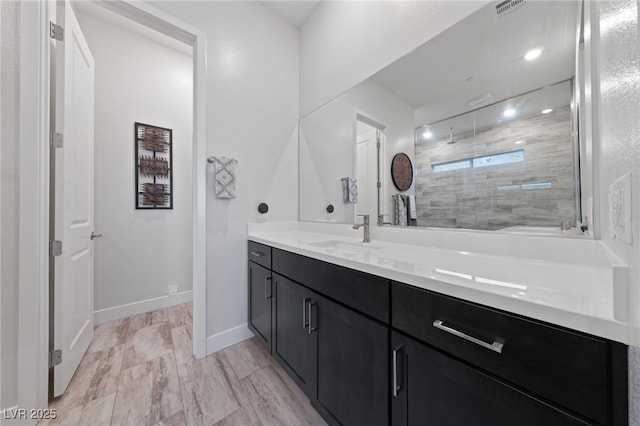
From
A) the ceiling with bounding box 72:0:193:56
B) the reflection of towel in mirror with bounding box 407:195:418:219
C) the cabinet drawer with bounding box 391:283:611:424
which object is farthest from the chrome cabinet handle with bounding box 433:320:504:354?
the ceiling with bounding box 72:0:193:56

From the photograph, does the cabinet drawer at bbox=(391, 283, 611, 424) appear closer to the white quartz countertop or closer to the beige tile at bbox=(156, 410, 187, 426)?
the white quartz countertop

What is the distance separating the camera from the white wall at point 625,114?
14.5 inches

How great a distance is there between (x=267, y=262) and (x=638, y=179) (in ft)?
5.22

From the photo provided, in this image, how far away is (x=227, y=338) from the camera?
1829 millimetres

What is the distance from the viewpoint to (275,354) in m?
1.49

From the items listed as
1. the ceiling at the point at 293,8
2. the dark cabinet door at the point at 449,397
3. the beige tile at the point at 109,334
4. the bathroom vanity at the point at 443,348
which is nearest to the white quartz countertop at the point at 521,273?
the bathroom vanity at the point at 443,348

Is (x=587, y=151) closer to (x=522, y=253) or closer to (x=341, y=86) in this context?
(x=522, y=253)

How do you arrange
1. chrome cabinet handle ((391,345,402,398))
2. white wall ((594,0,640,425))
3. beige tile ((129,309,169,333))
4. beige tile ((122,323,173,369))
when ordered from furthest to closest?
beige tile ((129,309,169,333)), beige tile ((122,323,173,369)), chrome cabinet handle ((391,345,402,398)), white wall ((594,0,640,425))

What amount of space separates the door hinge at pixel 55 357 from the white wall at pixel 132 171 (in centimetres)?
105

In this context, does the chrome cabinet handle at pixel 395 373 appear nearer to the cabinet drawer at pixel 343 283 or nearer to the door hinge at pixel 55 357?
the cabinet drawer at pixel 343 283

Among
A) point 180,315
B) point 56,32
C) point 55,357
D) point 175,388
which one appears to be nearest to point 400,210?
point 175,388

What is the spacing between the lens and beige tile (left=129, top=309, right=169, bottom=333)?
2162 mm

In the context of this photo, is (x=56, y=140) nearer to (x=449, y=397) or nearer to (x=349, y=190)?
(x=349, y=190)

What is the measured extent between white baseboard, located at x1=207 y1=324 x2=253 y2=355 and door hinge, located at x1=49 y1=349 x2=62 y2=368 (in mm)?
790
